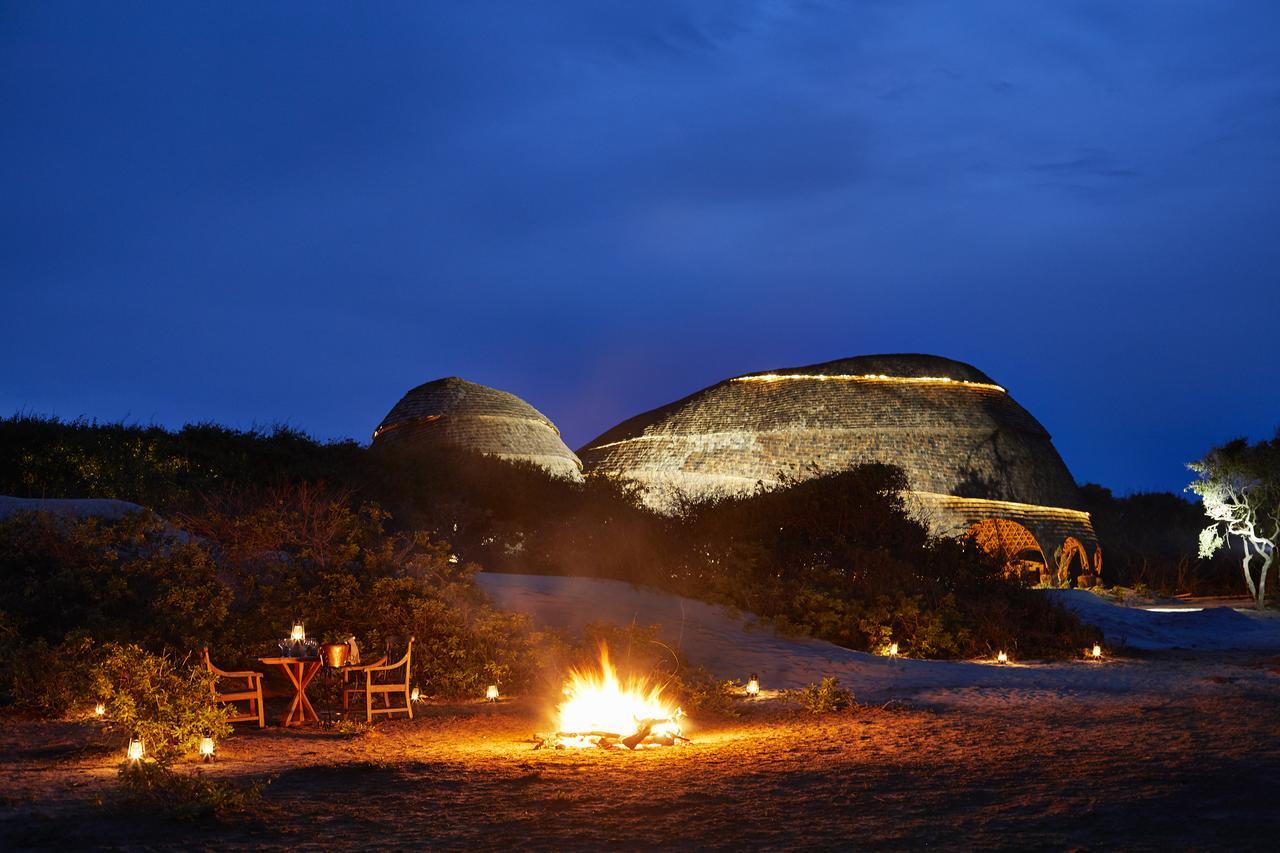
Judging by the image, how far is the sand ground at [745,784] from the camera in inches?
203

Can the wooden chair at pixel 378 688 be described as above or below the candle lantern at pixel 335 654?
below

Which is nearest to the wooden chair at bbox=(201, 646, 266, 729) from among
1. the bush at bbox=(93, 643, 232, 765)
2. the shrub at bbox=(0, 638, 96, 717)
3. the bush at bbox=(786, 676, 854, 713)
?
the bush at bbox=(93, 643, 232, 765)

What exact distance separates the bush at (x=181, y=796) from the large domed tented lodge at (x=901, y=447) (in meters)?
23.1

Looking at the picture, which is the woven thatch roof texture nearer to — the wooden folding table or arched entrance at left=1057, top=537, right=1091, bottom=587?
arched entrance at left=1057, top=537, right=1091, bottom=587

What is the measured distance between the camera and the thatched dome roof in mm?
27141

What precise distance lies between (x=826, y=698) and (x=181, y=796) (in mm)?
5349

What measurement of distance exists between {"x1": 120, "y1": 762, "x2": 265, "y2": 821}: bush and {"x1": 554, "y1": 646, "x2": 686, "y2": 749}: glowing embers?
2557mm

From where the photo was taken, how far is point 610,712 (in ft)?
27.8

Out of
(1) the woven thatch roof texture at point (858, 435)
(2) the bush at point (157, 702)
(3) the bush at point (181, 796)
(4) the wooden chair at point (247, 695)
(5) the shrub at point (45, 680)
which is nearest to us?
(3) the bush at point (181, 796)

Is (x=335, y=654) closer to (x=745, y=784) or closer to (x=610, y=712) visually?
(x=610, y=712)

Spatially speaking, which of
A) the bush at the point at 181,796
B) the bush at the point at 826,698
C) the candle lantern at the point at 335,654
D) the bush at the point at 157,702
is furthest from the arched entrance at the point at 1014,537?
the bush at the point at 181,796

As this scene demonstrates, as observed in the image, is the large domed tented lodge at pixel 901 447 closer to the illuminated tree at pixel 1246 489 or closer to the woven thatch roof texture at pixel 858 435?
the woven thatch roof texture at pixel 858 435

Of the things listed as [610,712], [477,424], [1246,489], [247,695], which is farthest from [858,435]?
[247,695]

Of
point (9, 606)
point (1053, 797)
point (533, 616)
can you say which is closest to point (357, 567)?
point (533, 616)
